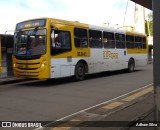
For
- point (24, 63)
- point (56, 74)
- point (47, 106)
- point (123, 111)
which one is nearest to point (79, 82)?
point (56, 74)

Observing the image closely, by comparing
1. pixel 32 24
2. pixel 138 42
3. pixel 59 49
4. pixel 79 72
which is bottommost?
pixel 79 72

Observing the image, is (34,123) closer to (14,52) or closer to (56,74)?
(56,74)

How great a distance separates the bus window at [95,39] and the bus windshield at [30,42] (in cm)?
393

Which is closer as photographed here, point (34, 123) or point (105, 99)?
point (34, 123)

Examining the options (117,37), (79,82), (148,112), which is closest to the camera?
(148,112)

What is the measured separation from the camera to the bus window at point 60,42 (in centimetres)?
1500

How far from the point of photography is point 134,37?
941 inches

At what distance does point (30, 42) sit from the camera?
1511 centimetres

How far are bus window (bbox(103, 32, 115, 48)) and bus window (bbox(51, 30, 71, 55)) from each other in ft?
13.2

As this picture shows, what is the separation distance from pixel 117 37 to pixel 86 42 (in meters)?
4.01

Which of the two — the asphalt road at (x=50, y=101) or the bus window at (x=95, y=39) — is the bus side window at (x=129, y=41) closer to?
the bus window at (x=95, y=39)

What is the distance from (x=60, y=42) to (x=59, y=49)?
1.18 ft

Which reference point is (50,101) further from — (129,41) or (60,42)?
(129,41)

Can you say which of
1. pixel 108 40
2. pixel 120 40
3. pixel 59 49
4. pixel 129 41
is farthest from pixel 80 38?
pixel 129 41
